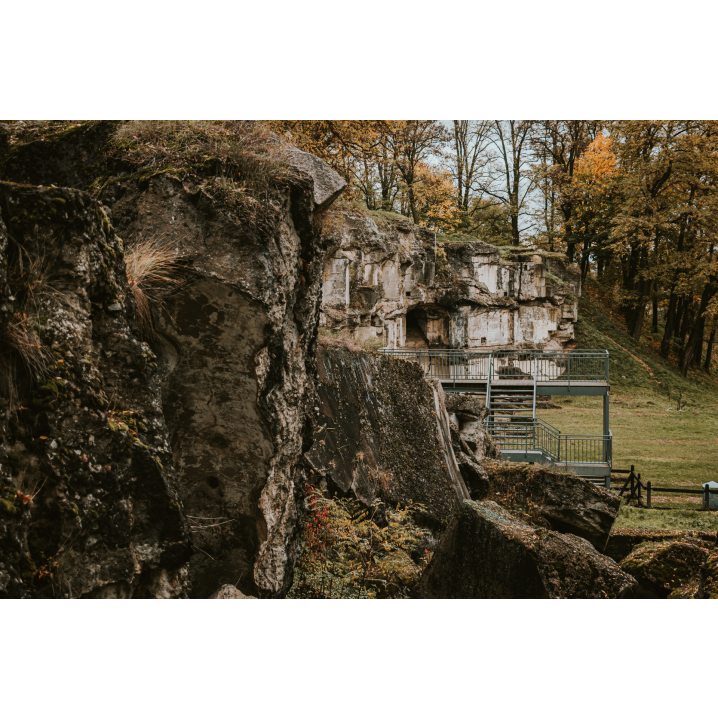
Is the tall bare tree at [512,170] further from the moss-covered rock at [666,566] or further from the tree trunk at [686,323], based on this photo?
the moss-covered rock at [666,566]

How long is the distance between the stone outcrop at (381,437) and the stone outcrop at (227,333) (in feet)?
5.37

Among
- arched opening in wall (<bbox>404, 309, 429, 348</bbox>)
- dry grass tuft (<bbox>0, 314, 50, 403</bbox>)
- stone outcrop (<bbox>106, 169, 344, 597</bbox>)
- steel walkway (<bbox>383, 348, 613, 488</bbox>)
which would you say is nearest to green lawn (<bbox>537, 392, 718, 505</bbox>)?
steel walkway (<bbox>383, 348, 613, 488</bbox>)

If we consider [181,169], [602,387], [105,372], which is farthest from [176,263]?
[602,387]

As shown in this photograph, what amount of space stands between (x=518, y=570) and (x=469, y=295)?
22.1 metres

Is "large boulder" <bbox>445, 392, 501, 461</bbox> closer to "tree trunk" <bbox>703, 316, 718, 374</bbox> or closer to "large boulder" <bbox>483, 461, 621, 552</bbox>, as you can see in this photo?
"large boulder" <bbox>483, 461, 621, 552</bbox>

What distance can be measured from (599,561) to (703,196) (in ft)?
70.3

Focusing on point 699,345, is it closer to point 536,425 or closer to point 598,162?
point 598,162

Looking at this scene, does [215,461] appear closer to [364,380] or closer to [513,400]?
[364,380]

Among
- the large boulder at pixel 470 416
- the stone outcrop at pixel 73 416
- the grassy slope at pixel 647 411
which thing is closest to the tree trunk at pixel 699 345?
the grassy slope at pixel 647 411

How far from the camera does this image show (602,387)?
16812 mm

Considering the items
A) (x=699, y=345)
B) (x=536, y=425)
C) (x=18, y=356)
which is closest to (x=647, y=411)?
(x=699, y=345)

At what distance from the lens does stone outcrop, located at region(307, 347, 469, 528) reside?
262 inches

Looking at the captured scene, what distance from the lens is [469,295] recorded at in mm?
27344

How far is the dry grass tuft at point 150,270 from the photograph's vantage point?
3645 mm
